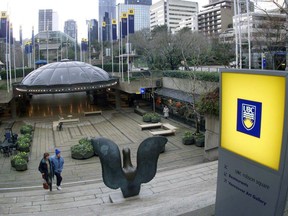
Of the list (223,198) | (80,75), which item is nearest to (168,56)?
(80,75)

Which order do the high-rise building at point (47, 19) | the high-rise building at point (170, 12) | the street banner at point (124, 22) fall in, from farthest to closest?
the high-rise building at point (170, 12) → the high-rise building at point (47, 19) → the street banner at point (124, 22)

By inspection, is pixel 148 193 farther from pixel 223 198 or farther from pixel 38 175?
pixel 38 175

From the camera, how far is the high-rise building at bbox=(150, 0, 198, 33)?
563 feet

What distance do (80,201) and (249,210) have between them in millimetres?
6345

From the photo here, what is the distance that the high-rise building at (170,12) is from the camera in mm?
171500

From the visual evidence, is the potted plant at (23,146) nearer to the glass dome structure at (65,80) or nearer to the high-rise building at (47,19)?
the glass dome structure at (65,80)

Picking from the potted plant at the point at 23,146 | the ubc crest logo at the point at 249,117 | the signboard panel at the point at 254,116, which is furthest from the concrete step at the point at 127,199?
the potted plant at the point at 23,146

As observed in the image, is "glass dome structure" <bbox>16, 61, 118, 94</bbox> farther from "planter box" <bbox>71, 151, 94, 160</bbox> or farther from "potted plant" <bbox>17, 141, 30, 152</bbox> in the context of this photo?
"planter box" <bbox>71, 151, 94, 160</bbox>

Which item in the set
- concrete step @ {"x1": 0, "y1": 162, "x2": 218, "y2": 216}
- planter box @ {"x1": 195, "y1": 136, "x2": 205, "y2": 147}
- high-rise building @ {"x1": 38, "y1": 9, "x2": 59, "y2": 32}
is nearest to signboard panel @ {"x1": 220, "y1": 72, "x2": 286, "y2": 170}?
concrete step @ {"x1": 0, "y1": 162, "x2": 218, "y2": 216}

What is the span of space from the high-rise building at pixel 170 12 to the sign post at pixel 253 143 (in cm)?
16793

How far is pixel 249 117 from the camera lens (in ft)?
16.7

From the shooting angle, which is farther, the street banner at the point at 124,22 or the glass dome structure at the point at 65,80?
the street banner at the point at 124,22

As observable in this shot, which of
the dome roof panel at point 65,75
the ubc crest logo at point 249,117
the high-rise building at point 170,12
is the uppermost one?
the high-rise building at point 170,12

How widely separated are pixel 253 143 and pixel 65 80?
1150 inches
